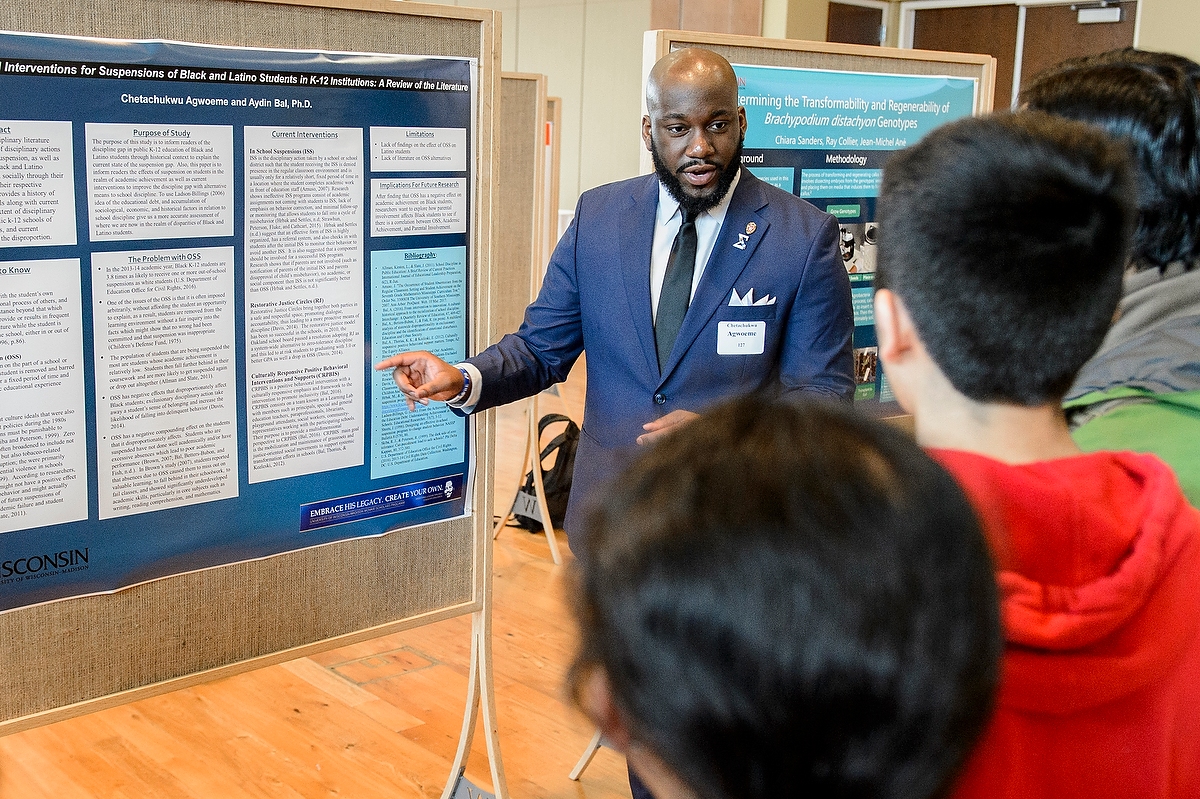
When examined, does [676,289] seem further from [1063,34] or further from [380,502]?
[1063,34]

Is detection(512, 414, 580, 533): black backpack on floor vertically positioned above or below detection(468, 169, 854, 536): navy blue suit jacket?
below

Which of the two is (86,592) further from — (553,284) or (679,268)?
(679,268)

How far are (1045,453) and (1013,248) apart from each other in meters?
0.16

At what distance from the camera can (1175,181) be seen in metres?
1.11

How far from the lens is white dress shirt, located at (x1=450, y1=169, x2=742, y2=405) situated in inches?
86.7

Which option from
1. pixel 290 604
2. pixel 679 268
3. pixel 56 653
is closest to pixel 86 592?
pixel 56 653

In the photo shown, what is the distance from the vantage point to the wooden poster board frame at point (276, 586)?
1.73m

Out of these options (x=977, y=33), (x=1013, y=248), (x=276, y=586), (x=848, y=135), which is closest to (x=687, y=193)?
(x=848, y=135)

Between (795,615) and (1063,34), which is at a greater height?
(1063,34)

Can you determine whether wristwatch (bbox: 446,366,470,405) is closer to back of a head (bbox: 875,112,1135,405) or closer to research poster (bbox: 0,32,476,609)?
research poster (bbox: 0,32,476,609)

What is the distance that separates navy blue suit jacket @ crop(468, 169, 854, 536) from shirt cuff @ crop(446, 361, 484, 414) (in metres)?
0.02

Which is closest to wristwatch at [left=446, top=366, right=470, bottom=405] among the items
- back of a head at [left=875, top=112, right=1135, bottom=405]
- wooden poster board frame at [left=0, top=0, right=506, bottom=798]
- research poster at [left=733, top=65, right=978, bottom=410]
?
wooden poster board frame at [left=0, top=0, right=506, bottom=798]

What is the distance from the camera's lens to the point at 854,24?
8.31 metres

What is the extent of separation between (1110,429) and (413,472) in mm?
1444
